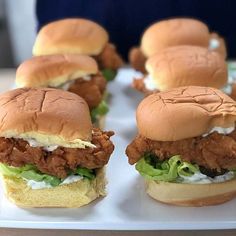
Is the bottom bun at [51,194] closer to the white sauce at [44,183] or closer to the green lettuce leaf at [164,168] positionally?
the white sauce at [44,183]

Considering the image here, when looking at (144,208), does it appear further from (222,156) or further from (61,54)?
(61,54)

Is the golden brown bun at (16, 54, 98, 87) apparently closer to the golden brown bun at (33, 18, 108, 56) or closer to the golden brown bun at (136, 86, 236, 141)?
the golden brown bun at (33, 18, 108, 56)

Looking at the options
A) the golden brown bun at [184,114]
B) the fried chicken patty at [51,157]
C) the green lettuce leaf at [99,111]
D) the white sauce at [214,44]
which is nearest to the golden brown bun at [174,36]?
the white sauce at [214,44]

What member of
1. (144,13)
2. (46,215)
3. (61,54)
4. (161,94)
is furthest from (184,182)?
(144,13)

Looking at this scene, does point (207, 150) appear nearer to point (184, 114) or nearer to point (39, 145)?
point (184, 114)

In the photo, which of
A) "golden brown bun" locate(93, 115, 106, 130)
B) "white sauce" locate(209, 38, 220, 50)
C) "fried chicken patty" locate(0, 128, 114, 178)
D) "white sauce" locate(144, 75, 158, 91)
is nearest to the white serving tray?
"fried chicken patty" locate(0, 128, 114, 178)
